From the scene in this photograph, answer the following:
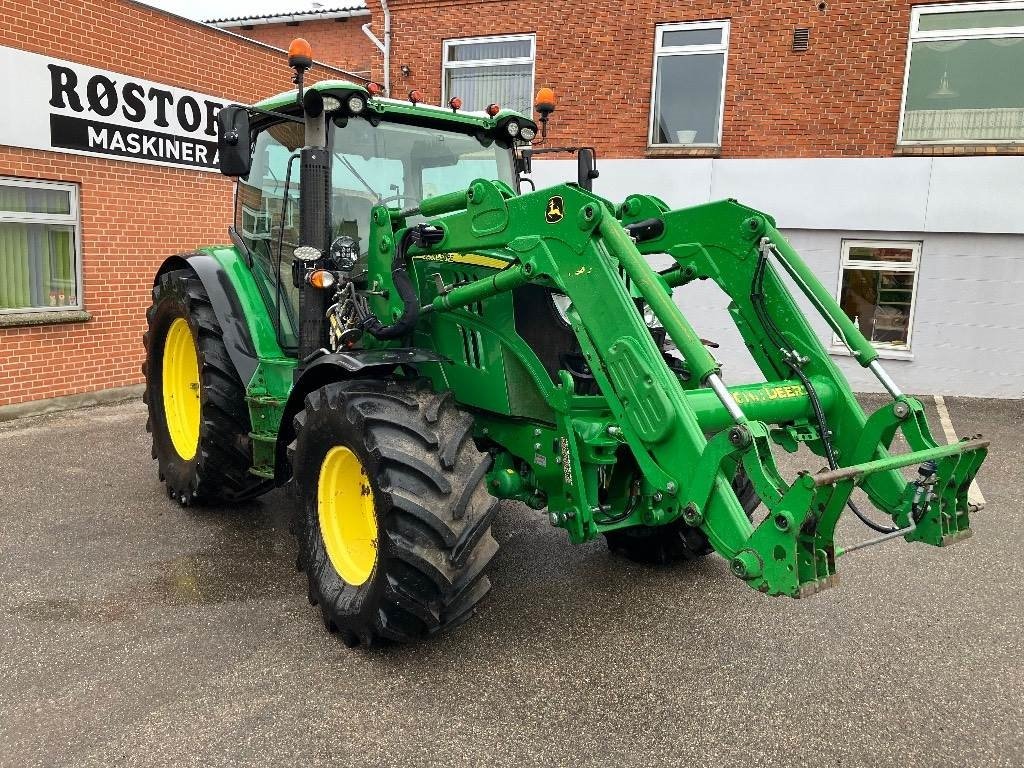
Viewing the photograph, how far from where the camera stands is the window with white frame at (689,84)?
10258 mm

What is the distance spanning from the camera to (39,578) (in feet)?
13.1

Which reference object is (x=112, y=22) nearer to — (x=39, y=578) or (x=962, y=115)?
(x=39, y=578)

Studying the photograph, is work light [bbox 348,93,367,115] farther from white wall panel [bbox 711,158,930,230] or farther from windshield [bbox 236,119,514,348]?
white wall panel [bbox 711,158,930,230]

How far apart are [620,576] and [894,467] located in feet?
6.01

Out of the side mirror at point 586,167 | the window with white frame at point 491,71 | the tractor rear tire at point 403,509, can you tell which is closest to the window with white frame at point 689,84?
the window with white frame at point 491,71

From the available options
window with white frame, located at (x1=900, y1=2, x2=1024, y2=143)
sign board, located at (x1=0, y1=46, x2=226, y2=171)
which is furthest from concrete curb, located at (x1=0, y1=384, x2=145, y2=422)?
window with white frame, located at (x1=900, y1=2, x2=1024, y2=143)

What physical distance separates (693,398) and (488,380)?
3.07 ft

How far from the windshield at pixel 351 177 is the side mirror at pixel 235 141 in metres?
0.33

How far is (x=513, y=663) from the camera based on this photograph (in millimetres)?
3285

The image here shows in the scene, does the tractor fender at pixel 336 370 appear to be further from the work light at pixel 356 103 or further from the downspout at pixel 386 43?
the downspout at pixel 386 43

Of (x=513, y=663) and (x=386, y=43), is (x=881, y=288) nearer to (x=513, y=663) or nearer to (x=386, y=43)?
(x=386, y=43)

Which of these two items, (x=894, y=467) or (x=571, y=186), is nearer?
(x=894, y=467)

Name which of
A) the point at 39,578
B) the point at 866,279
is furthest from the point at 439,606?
the point at 866,279

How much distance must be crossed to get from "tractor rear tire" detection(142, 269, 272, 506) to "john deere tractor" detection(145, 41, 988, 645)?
1.0 inches
